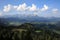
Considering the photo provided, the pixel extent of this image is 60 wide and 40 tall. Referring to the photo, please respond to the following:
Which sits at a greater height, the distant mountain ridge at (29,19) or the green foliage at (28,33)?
the distant mountain ridge at (29,19)

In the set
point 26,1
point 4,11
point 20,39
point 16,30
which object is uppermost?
point 26,1

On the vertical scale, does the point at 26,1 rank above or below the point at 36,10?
A: above

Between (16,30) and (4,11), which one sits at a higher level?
(4,11)

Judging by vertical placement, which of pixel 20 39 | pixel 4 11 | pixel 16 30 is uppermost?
pixel 4 11

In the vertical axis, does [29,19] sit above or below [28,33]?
above

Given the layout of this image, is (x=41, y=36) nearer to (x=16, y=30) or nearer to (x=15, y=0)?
(x=16, y=30)

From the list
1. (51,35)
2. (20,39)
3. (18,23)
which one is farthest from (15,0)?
(51,35)

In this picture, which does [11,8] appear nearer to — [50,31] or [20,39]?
[20,39]

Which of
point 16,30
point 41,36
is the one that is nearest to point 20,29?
point 16,30

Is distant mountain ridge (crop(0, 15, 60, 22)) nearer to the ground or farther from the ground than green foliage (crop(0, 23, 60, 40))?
farther from the ground
